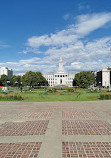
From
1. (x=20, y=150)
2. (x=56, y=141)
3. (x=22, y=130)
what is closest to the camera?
(x=20, y=150)

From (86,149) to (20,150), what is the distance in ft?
8.61

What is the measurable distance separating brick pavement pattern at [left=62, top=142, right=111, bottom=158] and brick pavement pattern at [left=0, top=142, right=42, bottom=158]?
44.8 inches

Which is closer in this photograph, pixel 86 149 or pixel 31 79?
pixel 86 149

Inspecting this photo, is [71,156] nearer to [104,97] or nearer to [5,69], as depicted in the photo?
[104,97]

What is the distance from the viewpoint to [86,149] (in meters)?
5.36

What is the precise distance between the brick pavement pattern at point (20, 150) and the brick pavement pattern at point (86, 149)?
1137 millimetres

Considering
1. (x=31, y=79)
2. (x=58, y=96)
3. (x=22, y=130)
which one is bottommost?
(x=58, y=96)

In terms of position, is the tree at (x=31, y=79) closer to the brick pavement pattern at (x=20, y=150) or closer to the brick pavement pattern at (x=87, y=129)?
the brick pavement pattern at (x=87, y=129)

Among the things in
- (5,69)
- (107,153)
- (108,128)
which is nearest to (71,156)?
(107,153)

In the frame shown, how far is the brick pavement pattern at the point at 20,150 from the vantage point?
4.96 meters

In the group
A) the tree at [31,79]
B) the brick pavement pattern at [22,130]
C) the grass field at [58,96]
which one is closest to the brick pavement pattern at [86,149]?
the brick pavement pattern at [22,130]

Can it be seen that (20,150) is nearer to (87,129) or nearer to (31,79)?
(87,129)

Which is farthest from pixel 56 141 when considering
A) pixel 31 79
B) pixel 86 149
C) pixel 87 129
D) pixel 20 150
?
pixel 31 79

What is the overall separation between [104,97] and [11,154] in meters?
21.4
